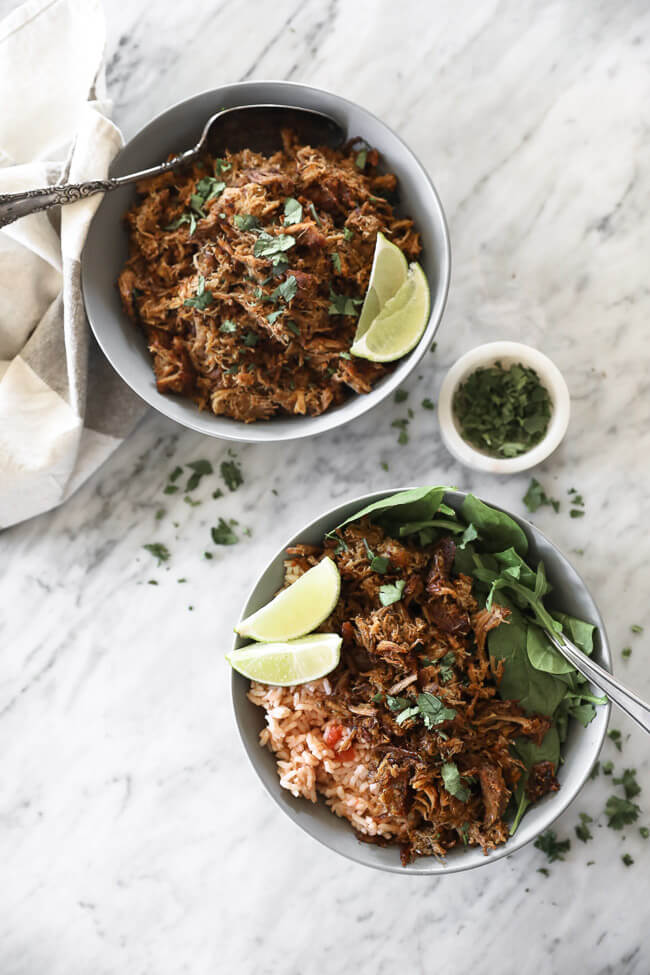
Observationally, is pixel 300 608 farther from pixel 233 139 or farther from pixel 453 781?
pixel 233 139

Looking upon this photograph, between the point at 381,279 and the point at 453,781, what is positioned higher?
the point at 381,279

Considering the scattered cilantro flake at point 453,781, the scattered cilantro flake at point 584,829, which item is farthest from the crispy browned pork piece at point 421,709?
the scattered cilantro flake at point 584,829

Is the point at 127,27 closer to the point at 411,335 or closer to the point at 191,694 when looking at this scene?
the point at 411,335

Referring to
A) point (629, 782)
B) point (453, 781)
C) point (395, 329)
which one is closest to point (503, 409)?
point (395, 329)

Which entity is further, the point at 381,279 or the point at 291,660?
the point at 381,279

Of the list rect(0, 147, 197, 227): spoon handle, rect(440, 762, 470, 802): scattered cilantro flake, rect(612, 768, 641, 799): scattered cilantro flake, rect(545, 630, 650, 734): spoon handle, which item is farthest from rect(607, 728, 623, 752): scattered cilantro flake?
rect(0, 147, 197, 227): spoon handle

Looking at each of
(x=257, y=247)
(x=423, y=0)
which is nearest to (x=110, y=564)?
(x=257, y=247)
